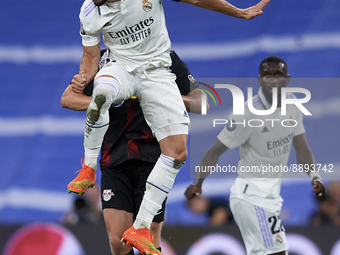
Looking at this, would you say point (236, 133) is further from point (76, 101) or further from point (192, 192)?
point (76, 101)

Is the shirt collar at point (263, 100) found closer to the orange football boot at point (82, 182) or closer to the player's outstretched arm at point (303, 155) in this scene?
the player's outstretched arm at point (303, 155)

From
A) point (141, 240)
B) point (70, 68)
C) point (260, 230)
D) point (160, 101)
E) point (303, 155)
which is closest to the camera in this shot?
point (141, 240)

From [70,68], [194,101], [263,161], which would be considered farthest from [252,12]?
[70,68]

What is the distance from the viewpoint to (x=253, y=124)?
4.34m

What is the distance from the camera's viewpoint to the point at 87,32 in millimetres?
3070

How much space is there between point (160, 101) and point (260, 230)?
181cm

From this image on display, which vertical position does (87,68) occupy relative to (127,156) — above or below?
above

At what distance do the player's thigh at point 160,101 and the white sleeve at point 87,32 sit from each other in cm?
44

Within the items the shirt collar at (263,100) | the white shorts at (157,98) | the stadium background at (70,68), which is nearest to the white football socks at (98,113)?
the white shorts at (157,98)

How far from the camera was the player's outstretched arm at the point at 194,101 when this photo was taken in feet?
11.3

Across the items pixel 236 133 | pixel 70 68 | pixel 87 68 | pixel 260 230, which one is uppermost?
pixel 87 68

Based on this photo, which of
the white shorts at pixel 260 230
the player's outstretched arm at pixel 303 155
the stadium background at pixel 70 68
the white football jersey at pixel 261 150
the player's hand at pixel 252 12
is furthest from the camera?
the stadium background at pixel 70 68

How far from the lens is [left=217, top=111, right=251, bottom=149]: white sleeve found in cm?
435

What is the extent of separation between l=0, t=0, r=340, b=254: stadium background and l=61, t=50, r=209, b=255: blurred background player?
2.36m
